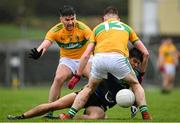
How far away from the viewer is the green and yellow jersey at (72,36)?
16188 millimetres

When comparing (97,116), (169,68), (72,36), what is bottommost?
(169,68)

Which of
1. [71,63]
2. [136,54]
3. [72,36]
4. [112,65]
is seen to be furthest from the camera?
[71,63]

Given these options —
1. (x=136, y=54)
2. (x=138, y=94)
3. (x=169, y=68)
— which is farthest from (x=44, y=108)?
(x=169, y=68)

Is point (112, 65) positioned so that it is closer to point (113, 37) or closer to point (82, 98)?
point (113, 37)

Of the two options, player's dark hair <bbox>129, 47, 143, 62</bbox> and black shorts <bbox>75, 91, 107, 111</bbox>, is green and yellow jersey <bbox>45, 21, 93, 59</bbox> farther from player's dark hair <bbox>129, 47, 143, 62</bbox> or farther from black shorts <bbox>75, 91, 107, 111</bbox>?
black shorts <bbox>75, 91, 107, 111</bbox>

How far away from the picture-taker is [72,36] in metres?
16.3

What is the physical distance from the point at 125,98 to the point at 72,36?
8.22 feet

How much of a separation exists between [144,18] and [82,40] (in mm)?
28898

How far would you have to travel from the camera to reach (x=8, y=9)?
6062cm

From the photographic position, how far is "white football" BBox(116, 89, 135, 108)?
1429 cm

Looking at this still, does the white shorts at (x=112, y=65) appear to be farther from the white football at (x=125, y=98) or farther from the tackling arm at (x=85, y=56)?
the white football at (x=125, y=98)

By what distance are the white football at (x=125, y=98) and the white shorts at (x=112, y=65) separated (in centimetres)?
27

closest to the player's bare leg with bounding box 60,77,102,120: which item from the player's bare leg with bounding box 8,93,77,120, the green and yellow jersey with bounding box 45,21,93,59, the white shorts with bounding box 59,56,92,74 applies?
the player's bare leg with bounding box 8,93,77,120

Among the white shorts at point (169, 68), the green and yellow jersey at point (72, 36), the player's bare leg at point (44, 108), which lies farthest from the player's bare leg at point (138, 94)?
the white shorts at point (169, 68)
